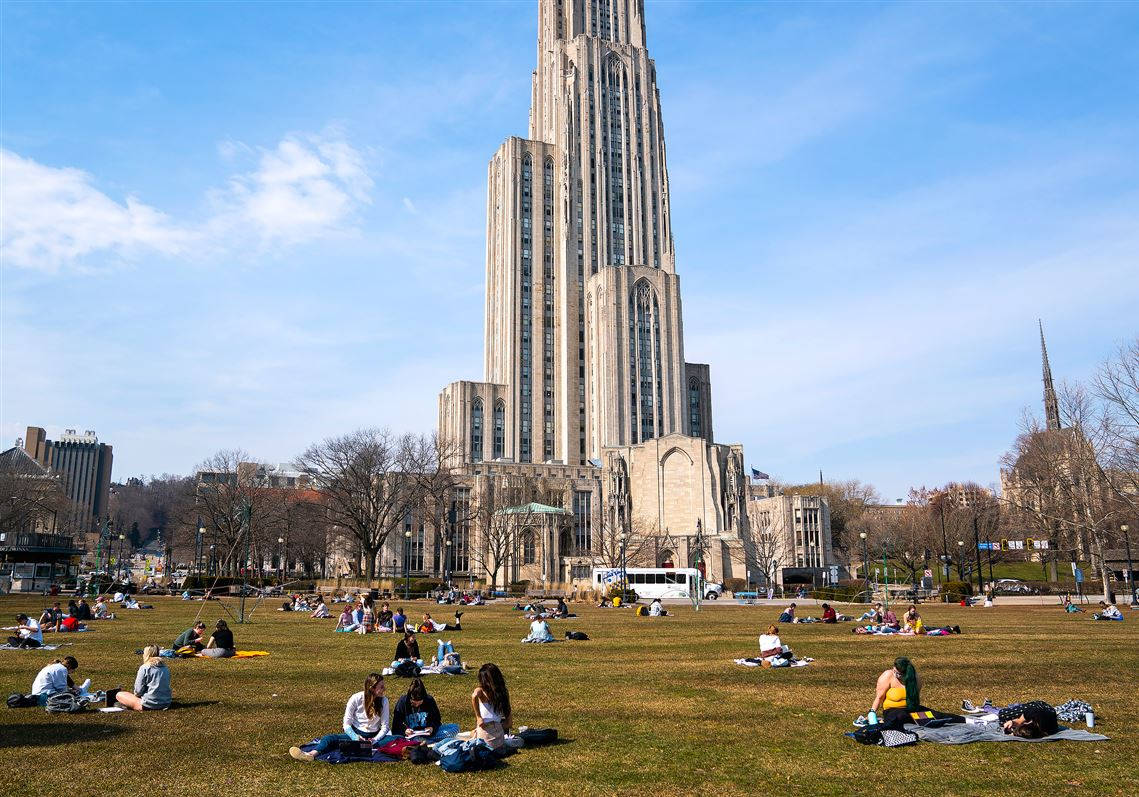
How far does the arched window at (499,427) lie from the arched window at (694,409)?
30.5 metres

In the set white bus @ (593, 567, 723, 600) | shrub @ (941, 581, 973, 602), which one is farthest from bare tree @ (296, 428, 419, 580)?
shrub @ (941, 581, 973, 602)

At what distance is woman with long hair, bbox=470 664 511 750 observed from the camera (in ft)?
37.2

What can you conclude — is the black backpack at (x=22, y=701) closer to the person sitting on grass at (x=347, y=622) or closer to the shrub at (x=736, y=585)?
the person sitting on grass at (x=347, y=622)

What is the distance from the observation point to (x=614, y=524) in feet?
337

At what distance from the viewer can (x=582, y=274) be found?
472ft

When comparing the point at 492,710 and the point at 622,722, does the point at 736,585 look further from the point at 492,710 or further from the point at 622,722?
the point at 492,710

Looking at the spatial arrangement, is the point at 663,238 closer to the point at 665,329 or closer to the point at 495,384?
the point at 665,329

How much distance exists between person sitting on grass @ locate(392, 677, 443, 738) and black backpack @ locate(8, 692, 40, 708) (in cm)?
713

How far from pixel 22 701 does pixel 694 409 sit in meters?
133

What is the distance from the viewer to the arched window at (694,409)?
143 meters

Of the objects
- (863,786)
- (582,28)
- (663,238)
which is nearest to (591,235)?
(663,238)

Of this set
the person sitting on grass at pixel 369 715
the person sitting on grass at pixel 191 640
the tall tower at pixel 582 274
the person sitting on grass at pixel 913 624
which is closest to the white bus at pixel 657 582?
the person sitting on grass at pixel 913 624

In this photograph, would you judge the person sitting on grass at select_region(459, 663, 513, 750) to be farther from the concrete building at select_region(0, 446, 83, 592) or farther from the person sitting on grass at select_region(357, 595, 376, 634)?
the concrete building at select_region(0, 446, 83, 592)

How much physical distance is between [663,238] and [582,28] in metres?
41.8
